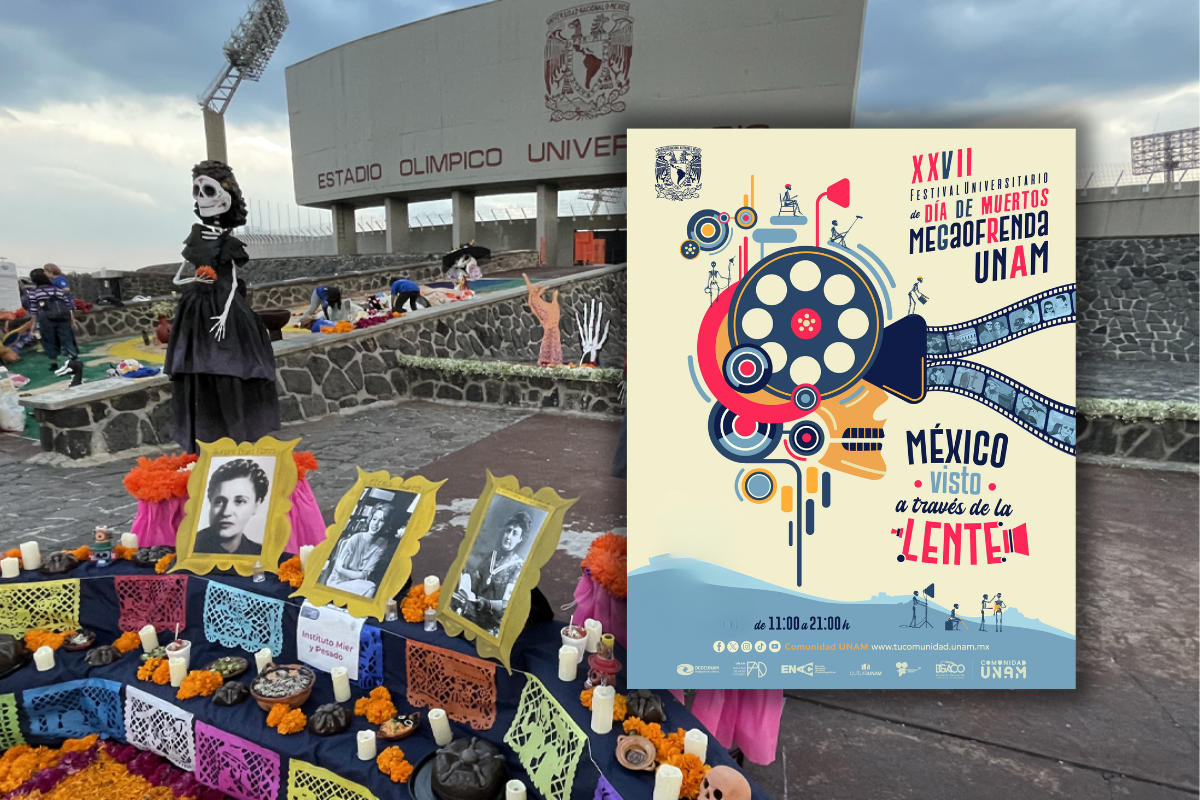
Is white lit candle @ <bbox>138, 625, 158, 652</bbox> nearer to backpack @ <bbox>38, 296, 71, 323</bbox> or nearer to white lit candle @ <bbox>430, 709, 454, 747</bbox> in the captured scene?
white lit candle @ <bbox>430, 709, 454, 747</bbox>

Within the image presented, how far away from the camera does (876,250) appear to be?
110cm

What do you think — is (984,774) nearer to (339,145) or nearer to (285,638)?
(285,638)

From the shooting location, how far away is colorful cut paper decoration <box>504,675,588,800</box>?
1.53 metres

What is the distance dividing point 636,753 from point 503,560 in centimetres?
57

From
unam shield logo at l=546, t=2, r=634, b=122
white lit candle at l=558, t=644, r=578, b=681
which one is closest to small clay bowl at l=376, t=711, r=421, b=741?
white lit candle at l=558, t=644, r=578, b=681

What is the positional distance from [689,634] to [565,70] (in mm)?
23174

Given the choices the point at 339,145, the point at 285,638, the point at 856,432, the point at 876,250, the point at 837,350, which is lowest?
the point at 285,638

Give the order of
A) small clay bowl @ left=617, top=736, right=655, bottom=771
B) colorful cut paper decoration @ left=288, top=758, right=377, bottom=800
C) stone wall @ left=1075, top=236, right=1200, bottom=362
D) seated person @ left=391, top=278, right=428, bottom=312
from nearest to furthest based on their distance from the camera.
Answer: small clay bowl @ left=617, top=736, right=655, bottom=771 → colorful cut paper decoration @ left=288, top=758, right=377, bottom=800 → seated person @ left=391, top=278, right=428, bottom=312 → stone wall @ left=1075, top=236, right=1200, bottom=362

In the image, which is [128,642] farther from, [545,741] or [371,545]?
[545,741]

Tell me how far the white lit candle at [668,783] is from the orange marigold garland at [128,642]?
2.20 metres

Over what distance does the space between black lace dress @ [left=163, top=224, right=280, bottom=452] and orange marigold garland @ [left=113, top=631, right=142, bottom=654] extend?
964 mm

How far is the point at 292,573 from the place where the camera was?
2383 mm

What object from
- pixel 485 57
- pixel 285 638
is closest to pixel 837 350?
pixel 285 638

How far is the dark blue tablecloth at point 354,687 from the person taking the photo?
151cm
